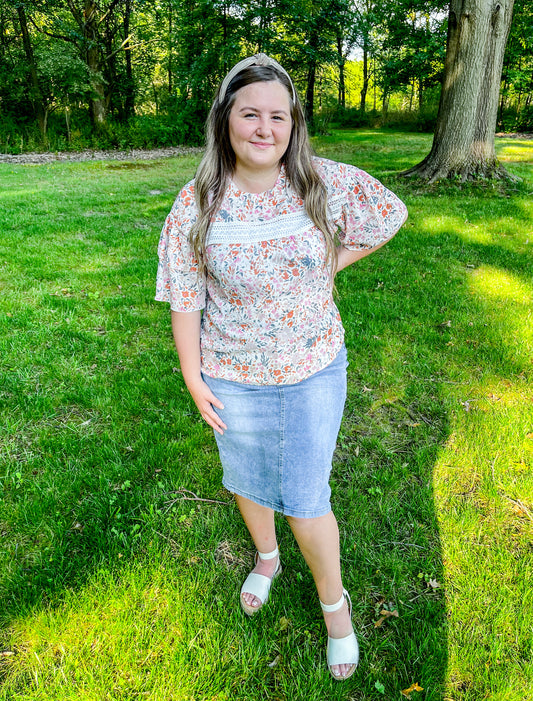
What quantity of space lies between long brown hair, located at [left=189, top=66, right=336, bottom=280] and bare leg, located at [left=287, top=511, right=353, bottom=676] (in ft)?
3.09

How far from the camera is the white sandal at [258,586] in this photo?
1917 millimetres

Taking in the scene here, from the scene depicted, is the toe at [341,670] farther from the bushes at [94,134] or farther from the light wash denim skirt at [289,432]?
the bushes at [94,134]

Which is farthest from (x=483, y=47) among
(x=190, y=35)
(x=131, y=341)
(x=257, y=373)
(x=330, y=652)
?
(x=190, y=35)

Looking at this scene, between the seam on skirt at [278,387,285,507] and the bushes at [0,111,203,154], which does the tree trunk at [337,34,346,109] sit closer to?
the bushes at [0,111,203,154]

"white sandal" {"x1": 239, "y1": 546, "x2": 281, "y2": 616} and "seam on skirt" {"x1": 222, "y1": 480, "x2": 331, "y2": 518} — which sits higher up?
"seam on skirt" {"x1": 222, "y1": 480, "x2": 331, "y2": 518}

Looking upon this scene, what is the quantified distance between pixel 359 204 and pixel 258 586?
5.20 feet

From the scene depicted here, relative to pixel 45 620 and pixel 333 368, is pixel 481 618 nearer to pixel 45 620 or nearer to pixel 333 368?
pixel 333 368

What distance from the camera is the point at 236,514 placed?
2.35 metres

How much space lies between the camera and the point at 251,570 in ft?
6.92

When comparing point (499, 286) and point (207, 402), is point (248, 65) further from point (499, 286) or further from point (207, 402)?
point (499, 286)

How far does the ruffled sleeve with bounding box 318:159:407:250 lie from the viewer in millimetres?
1606

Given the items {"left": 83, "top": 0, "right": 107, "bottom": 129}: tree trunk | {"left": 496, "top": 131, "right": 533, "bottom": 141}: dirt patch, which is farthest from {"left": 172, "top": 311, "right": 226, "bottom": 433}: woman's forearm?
{"left": 496, "top": 131, "right": 533, "bottom": 141}: dirt patch

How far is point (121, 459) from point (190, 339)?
1.37 m

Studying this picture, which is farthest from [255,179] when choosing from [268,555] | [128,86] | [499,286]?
[128,86]
